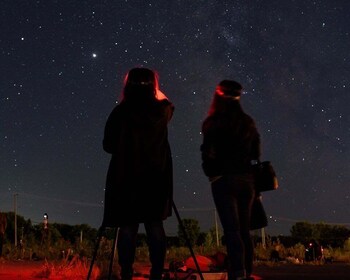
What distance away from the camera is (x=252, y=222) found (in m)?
5.20

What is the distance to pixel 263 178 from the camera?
16.9 ft

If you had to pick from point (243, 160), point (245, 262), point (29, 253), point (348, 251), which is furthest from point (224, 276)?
point (348, 251)

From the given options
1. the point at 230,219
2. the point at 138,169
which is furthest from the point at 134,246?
the point at 230,219

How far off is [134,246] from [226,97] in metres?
1.51

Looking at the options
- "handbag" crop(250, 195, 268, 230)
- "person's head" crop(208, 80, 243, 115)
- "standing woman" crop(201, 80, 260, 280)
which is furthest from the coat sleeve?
"handbag" crop(250, 195, 268, 230)

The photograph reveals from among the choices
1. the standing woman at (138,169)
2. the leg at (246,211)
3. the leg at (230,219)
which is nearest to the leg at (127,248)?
the standing woman at (138,169)

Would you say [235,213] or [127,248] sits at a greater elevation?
[235,213]

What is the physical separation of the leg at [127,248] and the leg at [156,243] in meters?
0.12

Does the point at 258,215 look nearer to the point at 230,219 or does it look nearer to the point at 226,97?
the point at 230,219

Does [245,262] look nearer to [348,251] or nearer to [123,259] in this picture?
[123,259]

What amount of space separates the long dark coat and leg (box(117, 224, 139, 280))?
0.08 meters

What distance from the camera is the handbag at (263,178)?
5.13 metres

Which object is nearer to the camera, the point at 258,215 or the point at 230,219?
the point at 230,219

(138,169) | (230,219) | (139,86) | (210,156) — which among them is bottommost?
(230,219)
